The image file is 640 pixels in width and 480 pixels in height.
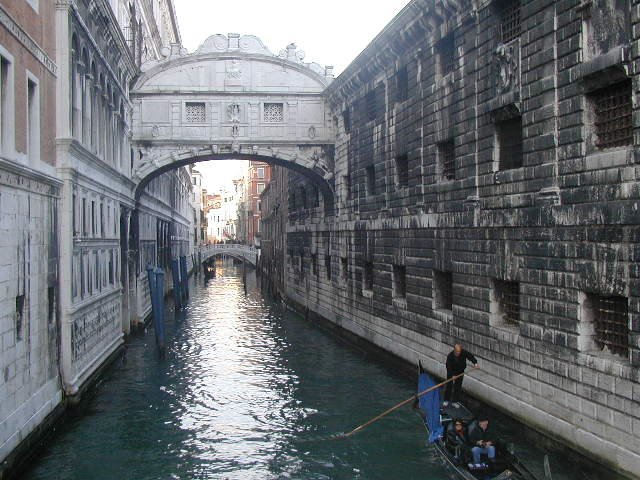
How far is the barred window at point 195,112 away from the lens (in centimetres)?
2505

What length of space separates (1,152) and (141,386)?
352 inches

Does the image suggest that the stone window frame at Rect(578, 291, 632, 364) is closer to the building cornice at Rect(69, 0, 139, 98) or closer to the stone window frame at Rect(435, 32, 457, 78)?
the stone window frame at Rect(435, 32, 457, 78)

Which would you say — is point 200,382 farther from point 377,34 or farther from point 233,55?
point 233,55

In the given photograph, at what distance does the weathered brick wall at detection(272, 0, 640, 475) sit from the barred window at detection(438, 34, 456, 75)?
0.05 meters

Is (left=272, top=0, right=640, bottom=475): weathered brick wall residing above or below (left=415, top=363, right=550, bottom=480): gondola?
above

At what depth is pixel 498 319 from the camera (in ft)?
43.0

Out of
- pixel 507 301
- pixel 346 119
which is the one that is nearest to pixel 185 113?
pixel 346 119

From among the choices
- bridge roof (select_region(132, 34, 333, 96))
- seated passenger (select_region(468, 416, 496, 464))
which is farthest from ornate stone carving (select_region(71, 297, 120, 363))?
bridge roof (select_region(132, 34, 333, 96))

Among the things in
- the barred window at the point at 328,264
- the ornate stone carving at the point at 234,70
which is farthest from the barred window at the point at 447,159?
the ornate stone carving at the point at 234,70

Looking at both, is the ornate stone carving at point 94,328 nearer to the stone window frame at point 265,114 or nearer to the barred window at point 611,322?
the stone window frame at point 265,114

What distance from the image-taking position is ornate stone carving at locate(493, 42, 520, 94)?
1222 centimetres

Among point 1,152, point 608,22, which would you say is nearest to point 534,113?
point 608,22

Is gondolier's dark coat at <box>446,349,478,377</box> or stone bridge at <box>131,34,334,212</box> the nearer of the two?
gondolier's dark coat at <box>446,349,478,377</box>

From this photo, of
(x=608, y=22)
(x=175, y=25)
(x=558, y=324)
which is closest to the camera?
(x=608, y=22)
